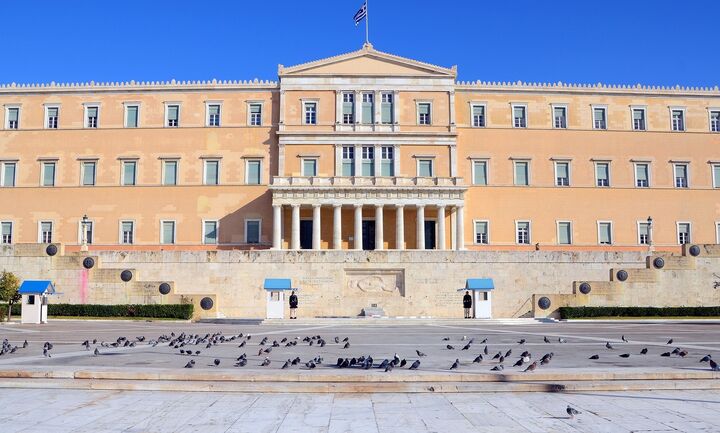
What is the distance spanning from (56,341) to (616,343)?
17.1 meters

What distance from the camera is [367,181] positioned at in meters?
50.3

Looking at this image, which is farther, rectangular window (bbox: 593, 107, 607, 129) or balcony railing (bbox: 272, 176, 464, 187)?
rectangular window (bbox: 593, 107, 607, 129)

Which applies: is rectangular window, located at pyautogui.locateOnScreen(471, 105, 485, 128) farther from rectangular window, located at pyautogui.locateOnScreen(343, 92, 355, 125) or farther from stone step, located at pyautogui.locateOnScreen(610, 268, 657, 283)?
stone step, located at pyautogui.locateOnScreen(610, 268, 657, 283)

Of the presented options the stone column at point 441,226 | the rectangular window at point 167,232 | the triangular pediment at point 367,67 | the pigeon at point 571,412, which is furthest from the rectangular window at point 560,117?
the pigeon at point 571,412

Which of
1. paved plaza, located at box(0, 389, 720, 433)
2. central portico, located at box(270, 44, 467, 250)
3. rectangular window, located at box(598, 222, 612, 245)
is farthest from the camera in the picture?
rectangular window, located at box(598, 222, 612, 245)

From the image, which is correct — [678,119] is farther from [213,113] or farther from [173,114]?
[173,114]

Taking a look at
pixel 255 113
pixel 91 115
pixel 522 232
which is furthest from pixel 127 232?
pixel 522 232

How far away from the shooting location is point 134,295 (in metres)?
38.5

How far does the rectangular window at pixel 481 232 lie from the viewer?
52.8 meters

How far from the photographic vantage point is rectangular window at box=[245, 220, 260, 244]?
52188 mm

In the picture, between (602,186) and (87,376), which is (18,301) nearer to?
(87,376)

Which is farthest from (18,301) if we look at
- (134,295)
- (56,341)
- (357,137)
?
(357,137)

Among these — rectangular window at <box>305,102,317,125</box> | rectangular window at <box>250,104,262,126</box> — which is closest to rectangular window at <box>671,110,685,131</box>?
rectangular window at <box>305,102,317,125</box>

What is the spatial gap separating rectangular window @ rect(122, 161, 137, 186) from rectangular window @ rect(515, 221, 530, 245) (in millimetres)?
28894
